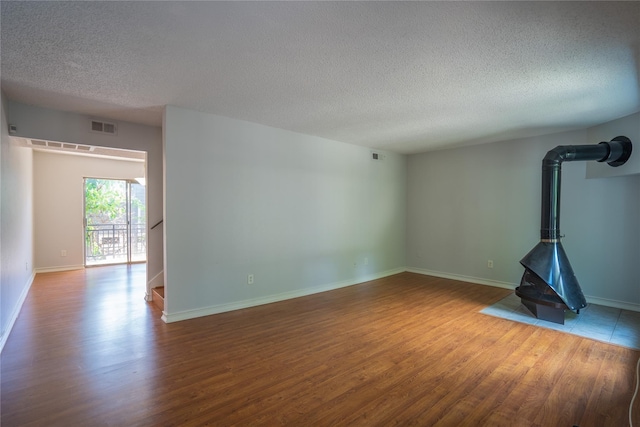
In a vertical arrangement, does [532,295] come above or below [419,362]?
above

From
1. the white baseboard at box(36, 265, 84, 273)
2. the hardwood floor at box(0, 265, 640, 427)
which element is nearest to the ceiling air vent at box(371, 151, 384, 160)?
the hardwood floor at box(0, 265, 640, 427)

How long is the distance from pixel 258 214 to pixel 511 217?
410 centimetres

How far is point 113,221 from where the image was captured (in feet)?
23.7

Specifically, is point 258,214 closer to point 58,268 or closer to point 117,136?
point 117,136

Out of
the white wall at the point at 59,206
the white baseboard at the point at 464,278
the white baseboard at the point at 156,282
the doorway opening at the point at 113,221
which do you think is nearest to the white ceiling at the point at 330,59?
the white baseboard at the point at 156,282

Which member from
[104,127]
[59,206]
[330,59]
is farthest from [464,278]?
[59,206]

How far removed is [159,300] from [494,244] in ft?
17.4

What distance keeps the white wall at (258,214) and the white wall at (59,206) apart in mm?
4708

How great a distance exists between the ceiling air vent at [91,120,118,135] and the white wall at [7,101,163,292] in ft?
0.15

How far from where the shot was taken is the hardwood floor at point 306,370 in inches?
73.6

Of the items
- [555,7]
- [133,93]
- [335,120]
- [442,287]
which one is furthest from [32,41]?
[442,287]

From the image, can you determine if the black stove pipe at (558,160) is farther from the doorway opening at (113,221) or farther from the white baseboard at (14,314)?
the doorway opening at (113,221)

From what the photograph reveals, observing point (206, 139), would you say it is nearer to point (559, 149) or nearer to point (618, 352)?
point (559, 149)

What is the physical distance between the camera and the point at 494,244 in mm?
5137
